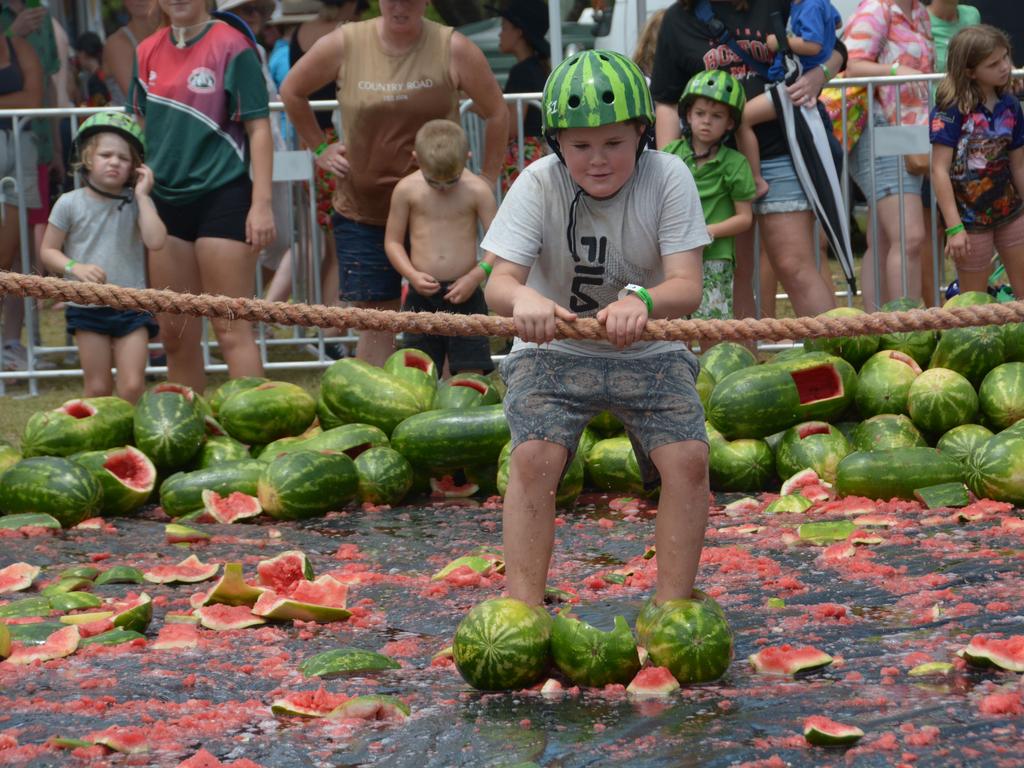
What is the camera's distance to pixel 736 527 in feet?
19.1

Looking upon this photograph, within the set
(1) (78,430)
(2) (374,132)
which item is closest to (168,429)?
(1) (78,430)

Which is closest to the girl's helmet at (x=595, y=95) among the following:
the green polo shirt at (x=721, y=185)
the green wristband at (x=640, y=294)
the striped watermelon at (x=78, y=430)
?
the green wristband at (x=640, y=294)

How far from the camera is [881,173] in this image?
9.21m

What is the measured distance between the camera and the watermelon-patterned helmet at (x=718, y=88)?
24.6 ft

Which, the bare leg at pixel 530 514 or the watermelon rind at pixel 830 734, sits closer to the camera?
the watermelon rind at pixel 830 734

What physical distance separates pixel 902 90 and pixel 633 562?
195 inches

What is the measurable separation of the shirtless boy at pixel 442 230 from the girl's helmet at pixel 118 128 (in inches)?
53.8

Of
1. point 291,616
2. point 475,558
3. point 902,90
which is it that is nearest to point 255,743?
point 291,616

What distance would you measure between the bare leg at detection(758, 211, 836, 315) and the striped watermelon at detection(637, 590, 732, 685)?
13.9ft

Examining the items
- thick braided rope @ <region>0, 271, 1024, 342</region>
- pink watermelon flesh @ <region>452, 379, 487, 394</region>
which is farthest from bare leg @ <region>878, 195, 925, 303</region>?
thick braided rope @ <region>0, 271, 1024, 342</region>

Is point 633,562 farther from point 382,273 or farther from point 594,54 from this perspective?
point 382,273

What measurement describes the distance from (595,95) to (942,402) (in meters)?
2.92

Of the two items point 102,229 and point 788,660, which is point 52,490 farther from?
point 788,660

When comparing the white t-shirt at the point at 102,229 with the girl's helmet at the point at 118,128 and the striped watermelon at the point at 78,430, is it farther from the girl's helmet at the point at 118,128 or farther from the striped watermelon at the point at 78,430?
the striped watermelon at the point at 78,430
